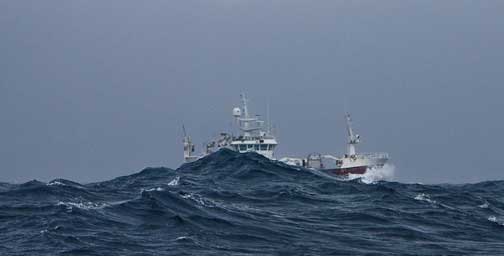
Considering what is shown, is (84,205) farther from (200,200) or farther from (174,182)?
(174,182)

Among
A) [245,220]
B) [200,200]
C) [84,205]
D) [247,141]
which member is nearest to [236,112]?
[247,141]

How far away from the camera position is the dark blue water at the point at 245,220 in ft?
109

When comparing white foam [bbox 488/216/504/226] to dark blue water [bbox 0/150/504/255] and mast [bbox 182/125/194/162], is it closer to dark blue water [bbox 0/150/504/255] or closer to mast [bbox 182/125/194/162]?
dark blue water [bbox 0/150/504/255]

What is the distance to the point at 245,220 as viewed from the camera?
40.0 m

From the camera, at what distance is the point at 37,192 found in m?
49.8

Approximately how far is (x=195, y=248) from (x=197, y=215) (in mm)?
7497

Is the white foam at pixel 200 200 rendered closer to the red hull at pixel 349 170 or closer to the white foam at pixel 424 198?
the white foam at pixel 424 198

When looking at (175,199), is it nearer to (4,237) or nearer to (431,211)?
(4,237)

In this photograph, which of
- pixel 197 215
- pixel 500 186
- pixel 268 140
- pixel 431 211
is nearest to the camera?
pixel 197 215

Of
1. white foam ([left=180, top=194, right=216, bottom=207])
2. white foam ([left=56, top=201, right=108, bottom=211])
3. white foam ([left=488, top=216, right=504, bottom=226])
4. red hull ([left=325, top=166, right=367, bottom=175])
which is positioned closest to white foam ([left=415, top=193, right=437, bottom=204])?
white foam ([left=488, top=216, right=504, bottom=226])

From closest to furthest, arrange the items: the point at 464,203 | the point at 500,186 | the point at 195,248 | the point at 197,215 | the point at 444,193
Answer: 1. the point at 195,248
2. the point at 197,215
3. the point at 464,203
4. the point at 444,193
5. the point at 500,186

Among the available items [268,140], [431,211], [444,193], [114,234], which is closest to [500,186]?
[444,193]

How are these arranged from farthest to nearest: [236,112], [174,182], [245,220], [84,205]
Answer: [236,112] → [174,182] → [84,205] → [245,220]

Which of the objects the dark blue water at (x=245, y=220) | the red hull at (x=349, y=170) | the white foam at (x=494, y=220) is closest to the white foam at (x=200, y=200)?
the dark blue water at (x=245, y=220)
